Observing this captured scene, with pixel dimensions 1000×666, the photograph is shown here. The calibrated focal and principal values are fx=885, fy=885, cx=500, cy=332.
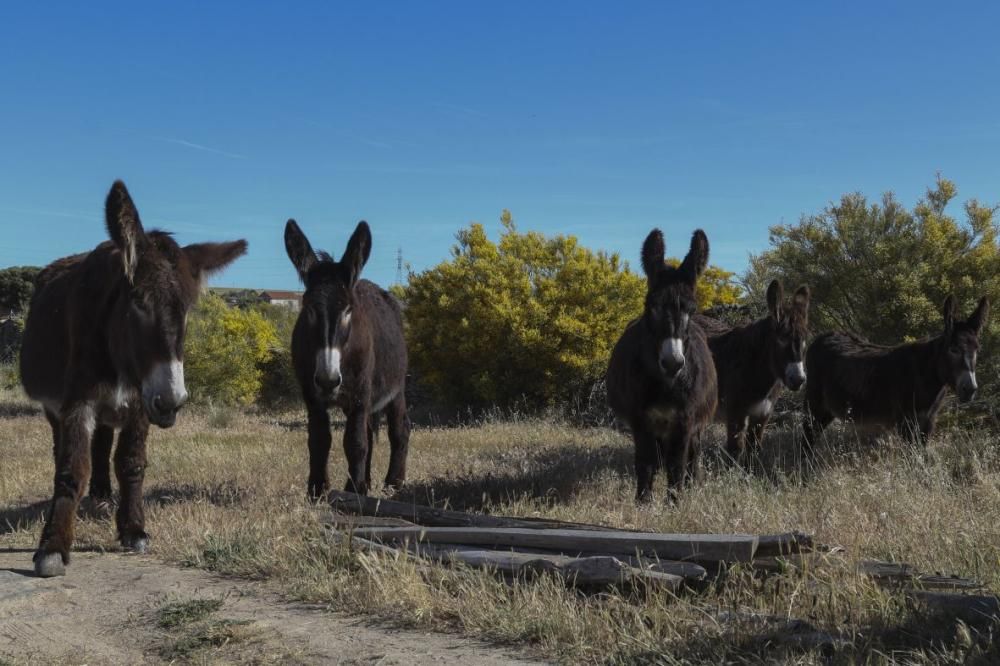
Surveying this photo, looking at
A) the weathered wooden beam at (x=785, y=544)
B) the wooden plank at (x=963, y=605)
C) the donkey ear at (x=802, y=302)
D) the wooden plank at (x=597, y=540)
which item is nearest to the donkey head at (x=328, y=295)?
the wooden plank at (x=597, y=540)

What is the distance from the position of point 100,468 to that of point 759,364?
6887 millimetres

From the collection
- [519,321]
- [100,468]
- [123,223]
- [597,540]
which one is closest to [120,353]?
[123,223]

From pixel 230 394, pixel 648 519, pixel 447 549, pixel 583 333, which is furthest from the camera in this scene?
pixel 230 394

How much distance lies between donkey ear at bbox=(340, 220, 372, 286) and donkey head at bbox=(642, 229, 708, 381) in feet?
7.87

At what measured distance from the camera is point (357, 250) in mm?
7285

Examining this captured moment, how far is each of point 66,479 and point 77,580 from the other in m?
0.65

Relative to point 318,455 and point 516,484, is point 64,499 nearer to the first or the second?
point 318,455

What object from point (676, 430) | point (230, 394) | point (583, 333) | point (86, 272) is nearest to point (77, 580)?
point (86, 272)

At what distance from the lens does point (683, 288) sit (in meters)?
7.35

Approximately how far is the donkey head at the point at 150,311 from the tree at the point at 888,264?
31.8ft

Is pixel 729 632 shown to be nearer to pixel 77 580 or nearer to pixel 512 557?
pixel 512 557

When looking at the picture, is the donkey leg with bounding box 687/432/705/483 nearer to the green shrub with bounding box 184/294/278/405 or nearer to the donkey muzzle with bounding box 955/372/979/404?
the donkey muzzle with bounding box 955/372/979/404

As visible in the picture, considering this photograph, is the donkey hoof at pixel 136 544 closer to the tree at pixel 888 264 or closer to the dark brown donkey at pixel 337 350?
the dark brown donkey at pixel 337 350

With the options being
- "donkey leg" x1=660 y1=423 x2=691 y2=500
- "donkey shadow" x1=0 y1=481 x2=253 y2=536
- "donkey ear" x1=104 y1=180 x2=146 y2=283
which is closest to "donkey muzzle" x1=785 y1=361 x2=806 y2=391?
"donkey leg" x1=660 y1=423 x2=691 y2=500
